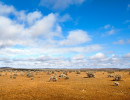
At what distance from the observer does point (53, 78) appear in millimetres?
25812

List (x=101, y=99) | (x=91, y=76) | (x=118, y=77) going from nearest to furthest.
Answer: (x=101, y=99)
(x=118, y=77)
(x=91, y=76)

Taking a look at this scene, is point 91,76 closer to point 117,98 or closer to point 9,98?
point 117,98

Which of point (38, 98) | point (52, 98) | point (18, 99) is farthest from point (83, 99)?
point (18, 99)

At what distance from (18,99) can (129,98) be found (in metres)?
10.4

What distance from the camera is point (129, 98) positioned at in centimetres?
1223

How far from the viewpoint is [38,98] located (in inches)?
480

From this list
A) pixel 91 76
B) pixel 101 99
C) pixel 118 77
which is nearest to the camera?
pixel 101 99

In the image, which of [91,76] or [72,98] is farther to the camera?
[91,76]

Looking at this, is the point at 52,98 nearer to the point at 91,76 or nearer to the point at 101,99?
the point at 101,99

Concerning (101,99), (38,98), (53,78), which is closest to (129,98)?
(101,99)

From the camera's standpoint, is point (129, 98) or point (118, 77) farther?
point (118, 77)

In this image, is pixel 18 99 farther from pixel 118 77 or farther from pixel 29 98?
pixel 118 77

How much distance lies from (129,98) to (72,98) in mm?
5404

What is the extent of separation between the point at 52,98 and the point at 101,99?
4.55 meters
